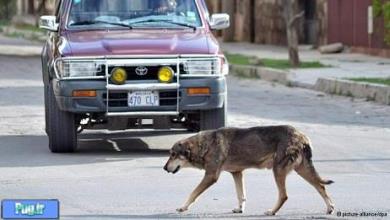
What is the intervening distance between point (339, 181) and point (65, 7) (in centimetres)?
438

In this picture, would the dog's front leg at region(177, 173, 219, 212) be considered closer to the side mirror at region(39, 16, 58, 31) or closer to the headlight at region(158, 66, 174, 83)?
the headlight at region(158, 66, 174, 83)

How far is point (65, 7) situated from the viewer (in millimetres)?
13578

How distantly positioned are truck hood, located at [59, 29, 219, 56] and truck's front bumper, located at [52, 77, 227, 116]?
0.33 meters

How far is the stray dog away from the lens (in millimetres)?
8961

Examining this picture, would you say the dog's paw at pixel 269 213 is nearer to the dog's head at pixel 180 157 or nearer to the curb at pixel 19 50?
the dog's head at pixel 180 157

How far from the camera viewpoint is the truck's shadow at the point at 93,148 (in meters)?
12.5

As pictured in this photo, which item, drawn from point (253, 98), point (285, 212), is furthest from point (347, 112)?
point (285, 212)

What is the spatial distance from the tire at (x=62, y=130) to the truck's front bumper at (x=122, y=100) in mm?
214

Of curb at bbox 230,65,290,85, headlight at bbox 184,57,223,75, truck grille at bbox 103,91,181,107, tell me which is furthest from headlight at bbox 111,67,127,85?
curb at bbox 230,65,290,85

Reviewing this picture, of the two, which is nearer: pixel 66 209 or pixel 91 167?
pixel 66 209

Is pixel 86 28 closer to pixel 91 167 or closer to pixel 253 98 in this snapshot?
pixel 91 167

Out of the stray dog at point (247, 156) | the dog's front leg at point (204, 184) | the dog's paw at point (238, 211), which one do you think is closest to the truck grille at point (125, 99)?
the stray dog at point (247, 156)

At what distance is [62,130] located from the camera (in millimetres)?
12648

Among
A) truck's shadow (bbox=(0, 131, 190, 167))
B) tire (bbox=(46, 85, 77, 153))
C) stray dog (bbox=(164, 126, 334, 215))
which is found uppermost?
stray dog (bbox=(164, 126, 334, 215))
